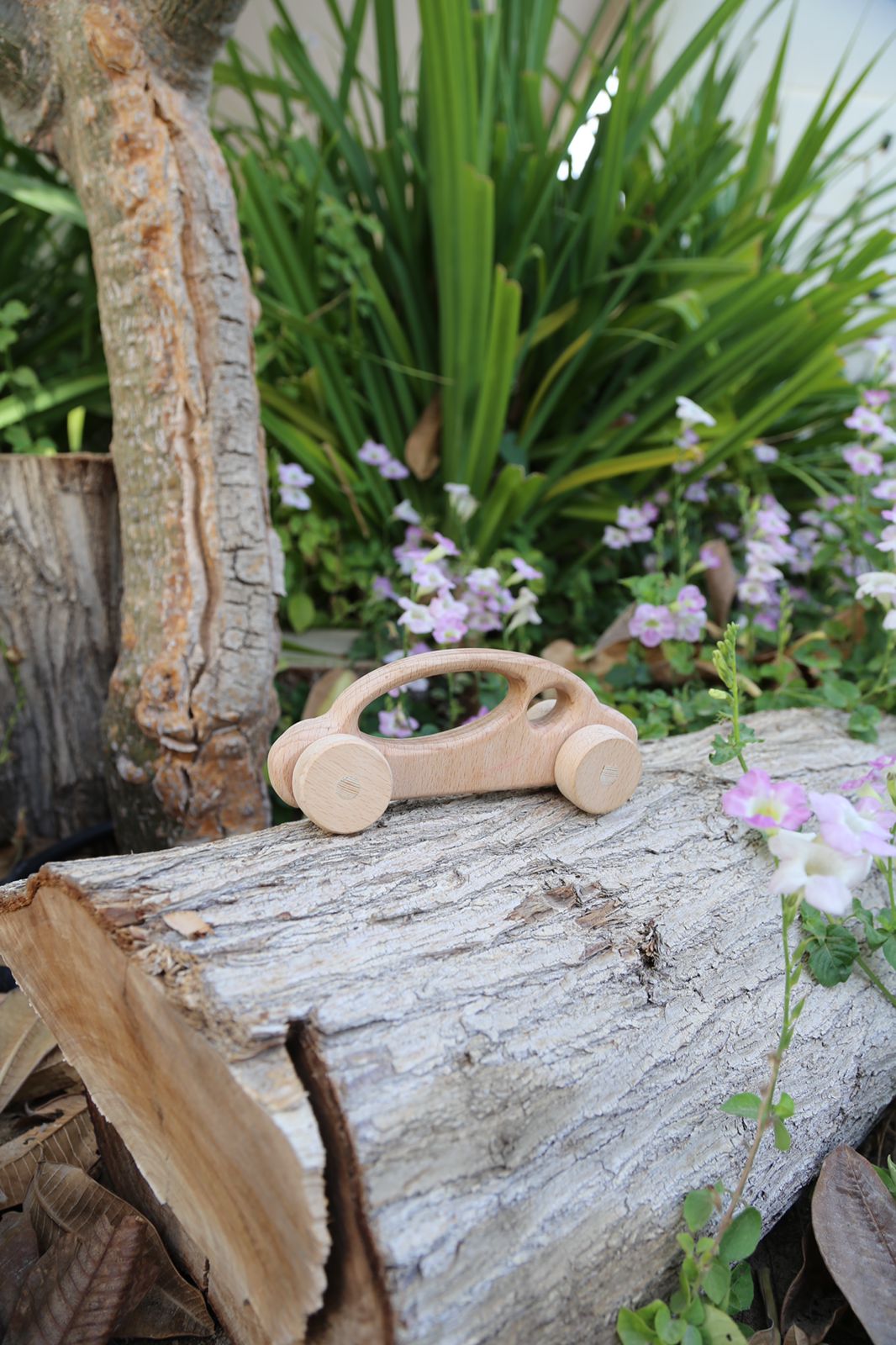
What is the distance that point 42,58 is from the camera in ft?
4.33

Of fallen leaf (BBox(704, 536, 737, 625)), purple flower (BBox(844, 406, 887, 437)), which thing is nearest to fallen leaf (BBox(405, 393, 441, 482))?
fallen leaf (BBox(704, 536, 737, 625))

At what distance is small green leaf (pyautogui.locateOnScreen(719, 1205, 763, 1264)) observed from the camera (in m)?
0.70

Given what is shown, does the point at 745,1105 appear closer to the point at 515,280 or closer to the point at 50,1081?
the point at 50,1081

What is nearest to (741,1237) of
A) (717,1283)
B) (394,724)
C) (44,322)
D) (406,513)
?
(717,1283)

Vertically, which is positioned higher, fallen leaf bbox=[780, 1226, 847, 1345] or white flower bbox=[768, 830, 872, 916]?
Result: white flower bbox=[768, 830, 872, 916]

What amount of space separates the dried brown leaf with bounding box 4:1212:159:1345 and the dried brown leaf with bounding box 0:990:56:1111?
12.1 inches

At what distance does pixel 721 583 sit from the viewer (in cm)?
190

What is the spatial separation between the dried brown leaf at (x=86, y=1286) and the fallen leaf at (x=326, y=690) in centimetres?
89

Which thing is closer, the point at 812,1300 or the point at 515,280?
the point at 812,1300

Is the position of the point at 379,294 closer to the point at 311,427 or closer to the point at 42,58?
Result: the point at 311,427

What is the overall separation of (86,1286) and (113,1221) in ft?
0.20

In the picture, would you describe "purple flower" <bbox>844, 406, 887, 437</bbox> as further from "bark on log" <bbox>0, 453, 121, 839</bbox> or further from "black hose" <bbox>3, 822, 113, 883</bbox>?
"black hose" <bbox>3, 822, 113, 883</bbox>

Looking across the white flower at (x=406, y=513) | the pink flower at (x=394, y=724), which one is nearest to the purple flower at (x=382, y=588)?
the white flower at (x=406, y=513)

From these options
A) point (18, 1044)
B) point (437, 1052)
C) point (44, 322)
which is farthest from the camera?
point (44, 322)
